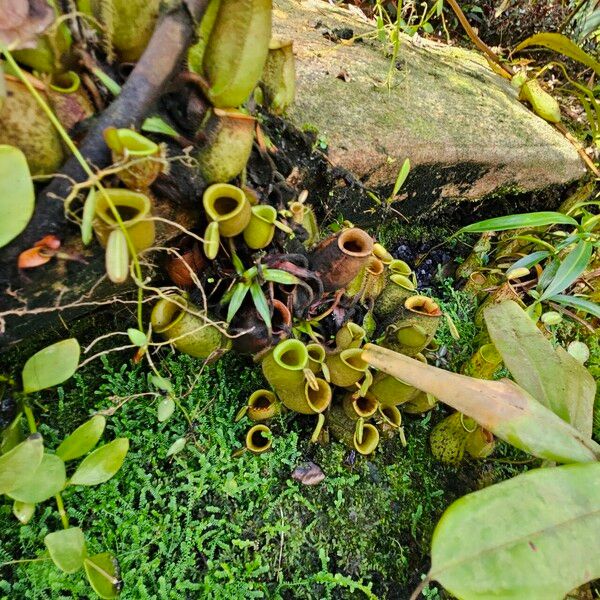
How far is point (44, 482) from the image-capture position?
910 millimetres

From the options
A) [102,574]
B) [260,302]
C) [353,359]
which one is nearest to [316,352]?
[353,359]

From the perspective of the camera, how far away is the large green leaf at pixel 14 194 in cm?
72

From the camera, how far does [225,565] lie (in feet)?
3.47

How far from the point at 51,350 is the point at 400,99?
1472 millimetres

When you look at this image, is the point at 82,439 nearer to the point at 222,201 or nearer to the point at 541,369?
the point at 222,201

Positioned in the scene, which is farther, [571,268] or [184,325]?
[571,268]

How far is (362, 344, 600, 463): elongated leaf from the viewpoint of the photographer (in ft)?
3.00

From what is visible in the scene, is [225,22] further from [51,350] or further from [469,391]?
[469,391]

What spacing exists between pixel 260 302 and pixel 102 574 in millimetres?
622

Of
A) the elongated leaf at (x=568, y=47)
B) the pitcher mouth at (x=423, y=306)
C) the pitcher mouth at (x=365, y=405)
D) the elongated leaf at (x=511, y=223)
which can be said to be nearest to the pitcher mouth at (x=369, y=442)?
the pitcher mouth at (x=365, y=405)

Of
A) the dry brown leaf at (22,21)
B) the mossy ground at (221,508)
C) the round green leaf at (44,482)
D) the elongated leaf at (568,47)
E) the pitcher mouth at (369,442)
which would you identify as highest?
the elongated leaf at (568,47)

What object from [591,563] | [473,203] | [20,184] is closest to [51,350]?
[20,184]

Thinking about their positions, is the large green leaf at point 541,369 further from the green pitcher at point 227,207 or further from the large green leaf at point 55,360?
the large green leaf at point 55,360

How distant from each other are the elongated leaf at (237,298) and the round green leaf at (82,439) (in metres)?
0.35
